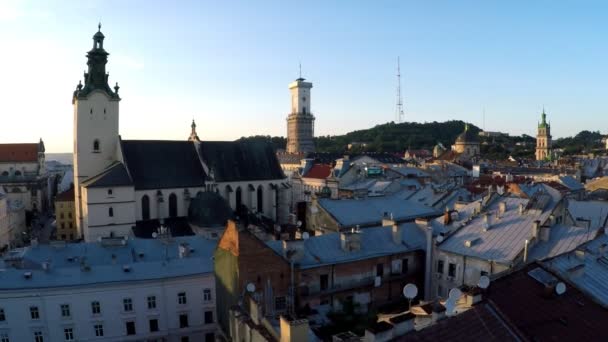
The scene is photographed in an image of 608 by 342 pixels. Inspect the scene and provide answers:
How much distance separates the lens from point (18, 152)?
110250 mm

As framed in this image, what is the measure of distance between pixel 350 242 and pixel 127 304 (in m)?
15.8

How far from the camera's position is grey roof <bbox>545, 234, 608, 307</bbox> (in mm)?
20125

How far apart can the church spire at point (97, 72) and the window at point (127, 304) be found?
34.3 meters

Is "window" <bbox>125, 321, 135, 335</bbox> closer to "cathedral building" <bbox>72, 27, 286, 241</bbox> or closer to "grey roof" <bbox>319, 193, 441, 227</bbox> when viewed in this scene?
"grey roof" <bbox>319, 193, 441, 227</bbox>

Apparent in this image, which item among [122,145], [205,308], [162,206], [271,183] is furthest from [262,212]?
[205,308]

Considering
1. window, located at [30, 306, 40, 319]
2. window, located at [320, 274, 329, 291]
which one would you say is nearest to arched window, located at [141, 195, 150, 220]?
window, located at [30, 306, 40, 319]

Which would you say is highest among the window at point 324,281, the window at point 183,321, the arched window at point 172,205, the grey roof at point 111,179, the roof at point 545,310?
the grey roof at point 111,179

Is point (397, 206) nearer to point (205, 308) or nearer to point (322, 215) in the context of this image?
point (322, 215)

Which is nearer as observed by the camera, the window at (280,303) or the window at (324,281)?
the window at (280,303)

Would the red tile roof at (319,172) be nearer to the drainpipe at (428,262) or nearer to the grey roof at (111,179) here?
the grey roof at (111,179)

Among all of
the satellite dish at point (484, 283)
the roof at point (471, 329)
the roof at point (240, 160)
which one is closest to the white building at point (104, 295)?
the satellite dish at point (484, 283)

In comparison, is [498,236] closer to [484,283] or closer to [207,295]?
[484,283]

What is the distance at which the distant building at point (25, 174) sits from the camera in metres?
104

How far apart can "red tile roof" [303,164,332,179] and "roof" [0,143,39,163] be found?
64.8 meters
